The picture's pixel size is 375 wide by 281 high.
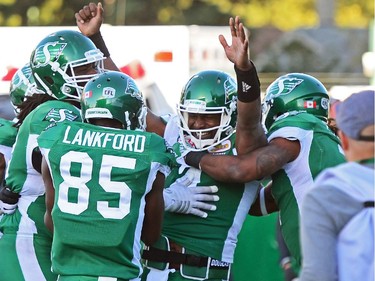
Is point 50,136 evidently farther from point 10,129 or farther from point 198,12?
point 198,12

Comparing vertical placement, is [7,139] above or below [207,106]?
below

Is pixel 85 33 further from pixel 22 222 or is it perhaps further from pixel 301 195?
pixel 301 195

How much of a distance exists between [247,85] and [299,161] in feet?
1.65

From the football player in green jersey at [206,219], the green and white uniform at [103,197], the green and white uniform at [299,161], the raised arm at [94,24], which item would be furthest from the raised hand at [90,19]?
the green and white uniform at [103,197]

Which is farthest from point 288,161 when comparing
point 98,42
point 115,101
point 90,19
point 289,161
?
point 90,19

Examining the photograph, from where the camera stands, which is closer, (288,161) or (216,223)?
(288,161)

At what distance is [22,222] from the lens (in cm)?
589

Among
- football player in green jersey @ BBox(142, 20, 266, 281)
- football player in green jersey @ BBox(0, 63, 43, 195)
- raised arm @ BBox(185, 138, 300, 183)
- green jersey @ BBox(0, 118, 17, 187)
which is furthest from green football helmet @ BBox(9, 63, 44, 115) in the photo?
raised arm @ BBox(185, 138, 300, 183)

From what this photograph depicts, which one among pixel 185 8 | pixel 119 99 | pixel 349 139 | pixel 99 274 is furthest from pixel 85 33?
pixel 185 8

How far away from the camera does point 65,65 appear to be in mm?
6086

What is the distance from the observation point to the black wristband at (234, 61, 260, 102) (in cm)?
544

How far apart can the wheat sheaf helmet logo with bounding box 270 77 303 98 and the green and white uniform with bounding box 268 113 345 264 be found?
0.30 m

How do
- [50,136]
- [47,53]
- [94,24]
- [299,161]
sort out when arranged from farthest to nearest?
[94,24]
[47,53]
[299,161]
[50,136]

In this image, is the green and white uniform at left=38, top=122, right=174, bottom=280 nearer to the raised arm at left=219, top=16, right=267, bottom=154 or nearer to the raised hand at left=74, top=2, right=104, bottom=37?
the raised arm at left=219, top=16, right=267, bottom=154
